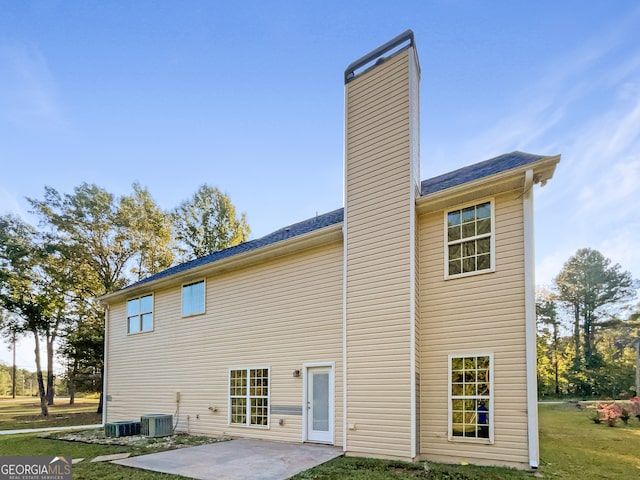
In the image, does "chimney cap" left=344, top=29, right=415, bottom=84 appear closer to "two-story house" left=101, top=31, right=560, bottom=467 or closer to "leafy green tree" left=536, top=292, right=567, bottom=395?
"two-story house" left=101, top=31, right=560, bottom=467

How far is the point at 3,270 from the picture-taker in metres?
21.1

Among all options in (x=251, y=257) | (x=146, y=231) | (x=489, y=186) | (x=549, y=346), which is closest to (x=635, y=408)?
(x=489, y=186)

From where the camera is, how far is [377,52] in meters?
8.68

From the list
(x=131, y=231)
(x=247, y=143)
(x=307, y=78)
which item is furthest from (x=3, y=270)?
(x=307, y=78)

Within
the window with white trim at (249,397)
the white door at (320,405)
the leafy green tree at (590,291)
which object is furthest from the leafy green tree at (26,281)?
the leafy green tree at (590,291)

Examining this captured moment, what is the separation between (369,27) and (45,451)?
12.6m

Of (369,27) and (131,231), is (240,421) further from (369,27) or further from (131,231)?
(131,231)

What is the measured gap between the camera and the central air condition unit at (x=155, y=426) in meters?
11.0

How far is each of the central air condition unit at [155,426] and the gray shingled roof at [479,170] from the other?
29.6 feet

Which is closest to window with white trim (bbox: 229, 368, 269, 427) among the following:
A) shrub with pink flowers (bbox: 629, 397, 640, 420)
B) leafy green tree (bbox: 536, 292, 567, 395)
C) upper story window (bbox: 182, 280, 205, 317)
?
upper story window (bbox: 182, 280, 205, 317)

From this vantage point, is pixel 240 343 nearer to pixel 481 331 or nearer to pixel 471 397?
pixel 471 397

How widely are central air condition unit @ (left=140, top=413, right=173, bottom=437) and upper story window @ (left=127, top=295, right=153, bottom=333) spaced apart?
3.60 metres

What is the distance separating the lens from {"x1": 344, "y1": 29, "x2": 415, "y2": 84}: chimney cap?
27.4ft

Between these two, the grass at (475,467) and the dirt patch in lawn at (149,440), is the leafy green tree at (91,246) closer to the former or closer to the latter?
the dirt patch in lawn at (149,440)
